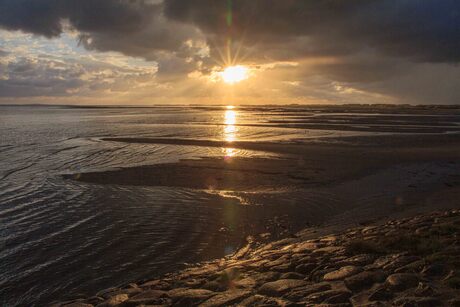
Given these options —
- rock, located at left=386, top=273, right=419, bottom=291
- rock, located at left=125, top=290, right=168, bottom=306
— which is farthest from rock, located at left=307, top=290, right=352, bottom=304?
rock, located at left=125, top=290, right=168, bottom=306

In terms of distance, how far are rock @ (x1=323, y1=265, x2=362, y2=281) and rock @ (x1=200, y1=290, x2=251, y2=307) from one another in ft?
4.66

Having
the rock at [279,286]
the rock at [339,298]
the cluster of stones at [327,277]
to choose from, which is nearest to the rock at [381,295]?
the cluster of stones at [327,277]

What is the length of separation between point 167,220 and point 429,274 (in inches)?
284

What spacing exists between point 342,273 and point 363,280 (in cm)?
46

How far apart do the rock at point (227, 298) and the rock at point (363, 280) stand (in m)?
1.62

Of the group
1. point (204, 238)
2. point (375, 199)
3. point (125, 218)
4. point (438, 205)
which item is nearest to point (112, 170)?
point (125, 218)

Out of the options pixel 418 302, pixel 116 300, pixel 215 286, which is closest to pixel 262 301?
pixel 215 286

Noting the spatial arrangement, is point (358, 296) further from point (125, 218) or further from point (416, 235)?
point (125, 218)

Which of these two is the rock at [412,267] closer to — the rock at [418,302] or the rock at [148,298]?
the rock at [418,302]

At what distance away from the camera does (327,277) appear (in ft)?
20.6

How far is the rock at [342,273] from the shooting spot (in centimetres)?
624

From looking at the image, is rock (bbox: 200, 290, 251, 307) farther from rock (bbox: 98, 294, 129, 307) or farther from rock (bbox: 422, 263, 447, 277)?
rock (bbox: 422, 263, 447, 277)

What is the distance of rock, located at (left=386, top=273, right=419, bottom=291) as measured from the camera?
5.56 meters

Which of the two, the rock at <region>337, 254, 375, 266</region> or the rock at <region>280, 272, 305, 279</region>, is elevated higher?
the rock at <region>337, 254, 375, 266</region>
